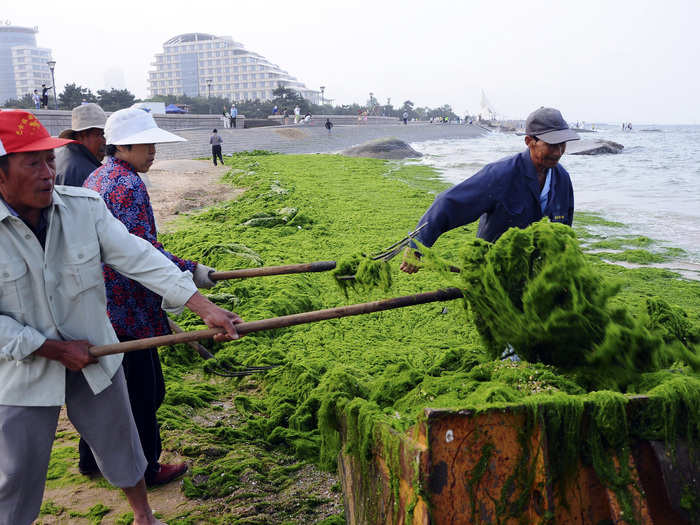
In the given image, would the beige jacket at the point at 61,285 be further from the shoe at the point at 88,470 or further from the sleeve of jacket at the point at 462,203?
the sleeve of jacket at the point at 462,203

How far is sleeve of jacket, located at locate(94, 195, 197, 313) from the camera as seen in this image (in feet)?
7.64

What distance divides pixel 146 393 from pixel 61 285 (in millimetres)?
1014

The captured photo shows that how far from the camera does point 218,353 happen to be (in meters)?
5.03

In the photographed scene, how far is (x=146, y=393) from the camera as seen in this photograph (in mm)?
3010

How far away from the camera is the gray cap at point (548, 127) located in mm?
3104

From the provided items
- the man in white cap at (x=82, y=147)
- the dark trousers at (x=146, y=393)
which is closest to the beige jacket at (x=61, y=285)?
the dark trousers at (x=146, y=393)

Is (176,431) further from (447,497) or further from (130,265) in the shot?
(447,497)

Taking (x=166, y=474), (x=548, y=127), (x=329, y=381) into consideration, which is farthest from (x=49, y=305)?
(x=548, y=127)

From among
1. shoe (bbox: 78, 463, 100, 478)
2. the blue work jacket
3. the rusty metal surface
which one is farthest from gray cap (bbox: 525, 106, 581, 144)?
shoe (bbox: 78, 463, 100, 478)

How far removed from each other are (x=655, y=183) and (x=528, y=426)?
22564 mm

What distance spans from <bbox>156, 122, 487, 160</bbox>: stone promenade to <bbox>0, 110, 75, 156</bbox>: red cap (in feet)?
75.3

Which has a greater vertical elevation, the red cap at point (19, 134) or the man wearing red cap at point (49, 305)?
the red cap at point (19, 134)

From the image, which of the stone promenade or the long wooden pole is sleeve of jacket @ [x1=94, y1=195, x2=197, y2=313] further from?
→ the stone promenade

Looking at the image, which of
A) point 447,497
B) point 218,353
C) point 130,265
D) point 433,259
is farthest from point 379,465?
point 218,353
